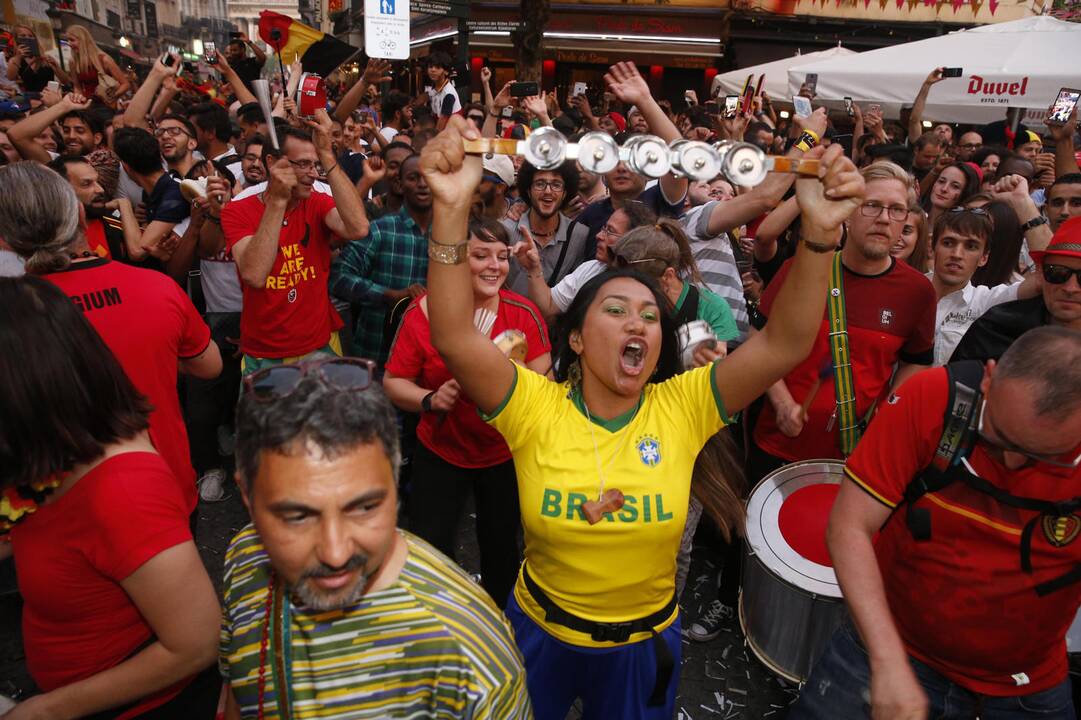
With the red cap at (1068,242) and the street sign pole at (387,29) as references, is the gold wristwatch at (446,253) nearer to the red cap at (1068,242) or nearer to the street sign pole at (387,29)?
the red cap at (1068,242)

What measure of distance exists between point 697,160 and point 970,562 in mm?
1512

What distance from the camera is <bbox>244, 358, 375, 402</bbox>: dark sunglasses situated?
1591 mm

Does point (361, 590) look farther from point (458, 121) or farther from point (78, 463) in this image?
point (458, 121)

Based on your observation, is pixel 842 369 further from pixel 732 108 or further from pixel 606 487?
pixel 732 108

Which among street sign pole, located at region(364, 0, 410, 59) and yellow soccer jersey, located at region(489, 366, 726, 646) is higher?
street sign pole, located at region(364, 0, 410, 59)

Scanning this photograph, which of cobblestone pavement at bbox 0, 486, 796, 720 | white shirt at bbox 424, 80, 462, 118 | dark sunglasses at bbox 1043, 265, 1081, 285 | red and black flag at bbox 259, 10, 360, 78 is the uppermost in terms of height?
red and black flag at bbox 259, 10, 360, 78

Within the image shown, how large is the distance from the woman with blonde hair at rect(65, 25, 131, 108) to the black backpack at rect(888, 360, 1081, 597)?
12404 mm

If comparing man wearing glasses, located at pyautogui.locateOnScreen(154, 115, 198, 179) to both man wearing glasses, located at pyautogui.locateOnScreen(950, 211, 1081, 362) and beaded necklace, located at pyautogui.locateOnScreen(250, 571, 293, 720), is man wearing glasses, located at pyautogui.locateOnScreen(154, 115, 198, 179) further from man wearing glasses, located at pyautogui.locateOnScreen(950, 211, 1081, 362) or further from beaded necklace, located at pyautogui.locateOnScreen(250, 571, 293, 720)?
man wearing glasses, located at pyautogui.locateOnScreen(950, 211, 1081, 362)

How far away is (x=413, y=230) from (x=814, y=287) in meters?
3.43

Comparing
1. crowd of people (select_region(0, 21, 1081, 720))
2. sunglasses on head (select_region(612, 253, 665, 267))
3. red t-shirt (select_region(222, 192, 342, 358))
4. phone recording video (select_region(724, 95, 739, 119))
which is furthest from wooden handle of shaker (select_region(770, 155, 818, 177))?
→ phone recording video (select_region(724, 95, 739, 119))

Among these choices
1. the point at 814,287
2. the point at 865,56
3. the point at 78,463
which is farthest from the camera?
the point at 865,56

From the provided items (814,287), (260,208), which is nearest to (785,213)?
(814,287)

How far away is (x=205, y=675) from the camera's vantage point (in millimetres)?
2123

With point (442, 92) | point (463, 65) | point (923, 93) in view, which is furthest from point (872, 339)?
point (463, 65)
